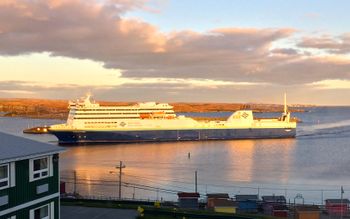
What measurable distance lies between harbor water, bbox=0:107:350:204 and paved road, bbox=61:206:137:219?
7.90m

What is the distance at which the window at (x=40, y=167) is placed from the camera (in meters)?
9.35

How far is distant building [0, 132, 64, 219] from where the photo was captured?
8703 mm

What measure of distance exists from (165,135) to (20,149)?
49865 millimetres

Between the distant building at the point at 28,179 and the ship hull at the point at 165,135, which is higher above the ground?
the distant building at the point at 28,179

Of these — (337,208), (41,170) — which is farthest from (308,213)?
(41,170)

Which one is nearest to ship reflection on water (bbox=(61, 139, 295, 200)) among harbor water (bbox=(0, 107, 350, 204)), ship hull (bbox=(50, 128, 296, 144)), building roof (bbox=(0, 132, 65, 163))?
harbor water (bbox=(0, 107, 350, 204))

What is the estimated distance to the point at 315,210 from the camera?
14109 mm

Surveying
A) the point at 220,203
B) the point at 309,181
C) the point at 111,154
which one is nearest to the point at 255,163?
the point at 309,181

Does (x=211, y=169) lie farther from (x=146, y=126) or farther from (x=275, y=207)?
(x=146, y=126)

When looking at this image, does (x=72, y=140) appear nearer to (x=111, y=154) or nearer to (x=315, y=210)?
(x=111, y=154)

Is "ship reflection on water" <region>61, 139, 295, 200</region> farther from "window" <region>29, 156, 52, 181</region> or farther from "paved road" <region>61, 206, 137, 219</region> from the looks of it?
"window" <region>29, 156, 52, 181</region>

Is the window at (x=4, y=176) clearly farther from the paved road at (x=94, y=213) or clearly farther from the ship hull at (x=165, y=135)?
the ship hull at (x=165, y=135)

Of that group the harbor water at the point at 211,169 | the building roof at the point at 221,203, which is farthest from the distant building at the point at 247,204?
the harbor water at the point at 211,169

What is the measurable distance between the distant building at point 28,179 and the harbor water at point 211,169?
11.6m
